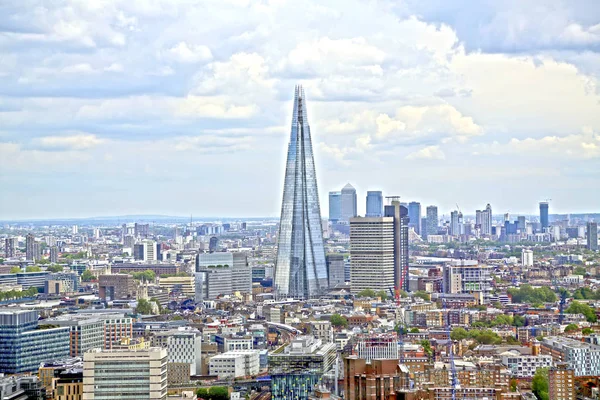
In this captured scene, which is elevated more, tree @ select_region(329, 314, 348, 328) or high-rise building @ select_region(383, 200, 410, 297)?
high-rise building @ select_region(383, 200, 410, 297)

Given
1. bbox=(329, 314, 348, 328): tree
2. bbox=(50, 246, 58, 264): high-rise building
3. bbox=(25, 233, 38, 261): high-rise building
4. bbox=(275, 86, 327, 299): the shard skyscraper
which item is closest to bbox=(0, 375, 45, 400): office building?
bbox=(329, 314, 348, 328): tree

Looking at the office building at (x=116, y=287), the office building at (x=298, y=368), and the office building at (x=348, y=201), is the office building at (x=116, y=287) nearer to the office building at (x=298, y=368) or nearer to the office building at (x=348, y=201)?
the office building at (x=298, y=368)

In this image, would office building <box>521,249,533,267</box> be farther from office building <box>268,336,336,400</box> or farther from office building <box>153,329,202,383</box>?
office building <box>268,336,336,400</box>

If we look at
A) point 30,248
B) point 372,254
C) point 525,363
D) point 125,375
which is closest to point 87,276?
point 30,248

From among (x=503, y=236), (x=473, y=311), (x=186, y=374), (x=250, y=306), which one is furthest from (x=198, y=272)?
(x=503, y=236)

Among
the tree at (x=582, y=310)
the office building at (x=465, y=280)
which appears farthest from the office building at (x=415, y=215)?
the tree at (x=582, y=310)

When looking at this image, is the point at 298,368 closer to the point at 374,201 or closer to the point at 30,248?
the point at 30,248
